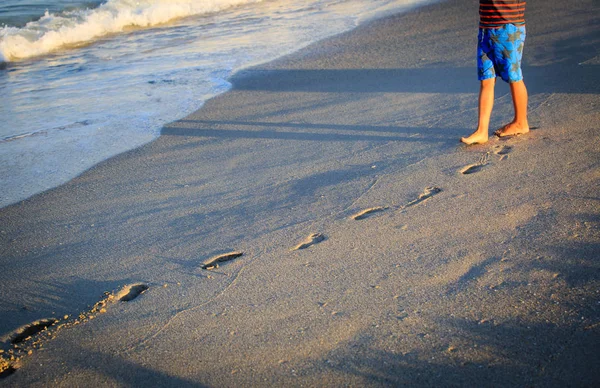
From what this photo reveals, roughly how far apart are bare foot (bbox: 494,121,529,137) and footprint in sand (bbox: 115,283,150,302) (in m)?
3.05

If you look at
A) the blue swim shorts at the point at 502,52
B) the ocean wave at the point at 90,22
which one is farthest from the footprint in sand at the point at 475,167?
the ocean wave at the point at 90,22

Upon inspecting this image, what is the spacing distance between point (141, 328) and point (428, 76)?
187 inches

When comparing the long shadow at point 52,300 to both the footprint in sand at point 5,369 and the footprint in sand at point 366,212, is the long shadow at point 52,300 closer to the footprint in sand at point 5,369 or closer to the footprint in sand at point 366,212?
the footprint in sand at point 5,369

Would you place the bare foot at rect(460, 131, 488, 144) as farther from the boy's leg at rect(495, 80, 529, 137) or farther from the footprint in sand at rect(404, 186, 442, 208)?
the footprint in sand at rect(404, 186, 442, 208)

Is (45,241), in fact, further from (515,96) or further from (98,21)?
(98,21)

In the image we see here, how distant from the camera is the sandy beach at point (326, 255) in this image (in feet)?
7.64

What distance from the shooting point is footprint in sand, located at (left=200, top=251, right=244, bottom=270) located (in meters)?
3.11

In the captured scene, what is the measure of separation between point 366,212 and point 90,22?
10959 mm

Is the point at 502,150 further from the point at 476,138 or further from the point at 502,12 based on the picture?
the point at 502,12

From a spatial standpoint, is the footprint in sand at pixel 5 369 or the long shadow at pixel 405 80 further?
the long shadow at pixel 405 80

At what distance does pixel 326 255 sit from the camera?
10.1ft

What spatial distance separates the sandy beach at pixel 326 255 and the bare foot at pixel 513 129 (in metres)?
0.10

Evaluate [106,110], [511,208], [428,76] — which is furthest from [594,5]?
[106,110]

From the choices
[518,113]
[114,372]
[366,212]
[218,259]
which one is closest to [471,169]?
[518,113]
